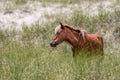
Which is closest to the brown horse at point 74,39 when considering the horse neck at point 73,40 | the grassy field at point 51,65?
the horse neck at point 73,40

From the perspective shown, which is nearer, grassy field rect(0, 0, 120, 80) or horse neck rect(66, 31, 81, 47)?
grassy field rect(0, 0, 120, 80)

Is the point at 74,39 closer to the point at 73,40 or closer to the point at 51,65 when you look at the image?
the point at 73,40

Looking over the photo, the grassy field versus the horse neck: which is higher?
the horse neck

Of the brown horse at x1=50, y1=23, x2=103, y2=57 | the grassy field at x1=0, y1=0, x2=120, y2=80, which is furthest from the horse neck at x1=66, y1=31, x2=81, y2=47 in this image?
the grassy field at x1=0, y1=0, x2=120, y2=80

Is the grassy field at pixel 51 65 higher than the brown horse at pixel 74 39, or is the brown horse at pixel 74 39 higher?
the brown horse at pixel 74 39

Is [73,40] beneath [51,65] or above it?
above

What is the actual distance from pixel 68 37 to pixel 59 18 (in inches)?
179

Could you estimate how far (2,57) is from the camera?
28.5 ft

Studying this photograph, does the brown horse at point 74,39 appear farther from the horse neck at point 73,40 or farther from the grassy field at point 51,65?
the grassy field at point 51,65

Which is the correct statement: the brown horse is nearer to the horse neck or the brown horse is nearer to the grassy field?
the horse neck

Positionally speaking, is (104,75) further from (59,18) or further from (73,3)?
(73,3)

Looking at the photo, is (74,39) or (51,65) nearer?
(51,65)

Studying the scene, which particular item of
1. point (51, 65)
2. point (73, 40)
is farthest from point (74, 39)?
point (51, 65)

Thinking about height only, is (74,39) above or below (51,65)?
above
